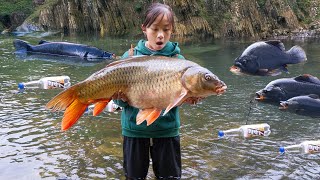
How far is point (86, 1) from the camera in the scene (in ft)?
90.4

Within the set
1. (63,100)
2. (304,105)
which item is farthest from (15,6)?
(63,100)

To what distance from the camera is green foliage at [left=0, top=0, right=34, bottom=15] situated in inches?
1357

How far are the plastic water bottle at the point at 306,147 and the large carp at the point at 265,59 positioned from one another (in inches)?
39.1

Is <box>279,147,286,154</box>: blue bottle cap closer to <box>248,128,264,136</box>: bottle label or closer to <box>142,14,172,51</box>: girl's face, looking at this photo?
<box>248,128,264,136</box>: bottle label

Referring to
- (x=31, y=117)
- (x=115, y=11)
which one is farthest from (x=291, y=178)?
(x=115, y=11)

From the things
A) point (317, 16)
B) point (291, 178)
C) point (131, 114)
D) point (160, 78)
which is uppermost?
point (317, 16)

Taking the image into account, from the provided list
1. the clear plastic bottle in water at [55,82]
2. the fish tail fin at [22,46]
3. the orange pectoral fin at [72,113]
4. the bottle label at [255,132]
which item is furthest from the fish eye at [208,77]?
the fish tail fin at [22,46]

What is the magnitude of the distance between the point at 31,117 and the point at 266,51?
4.07 metres

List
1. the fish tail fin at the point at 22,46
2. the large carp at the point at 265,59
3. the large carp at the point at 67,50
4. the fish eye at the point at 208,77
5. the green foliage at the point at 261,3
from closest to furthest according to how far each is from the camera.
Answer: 1. the fish eye at the point at 208,77
2. the large carp at the point at 265,59
3. the large carp at the point at 67,50
4. the fish tail fin at the point at 22,46
5. the green foliage at the point at 261,3

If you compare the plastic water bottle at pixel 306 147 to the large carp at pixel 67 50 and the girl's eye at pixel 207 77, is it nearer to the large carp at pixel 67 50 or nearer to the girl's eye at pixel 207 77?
the girl's eye at pixel 207 77

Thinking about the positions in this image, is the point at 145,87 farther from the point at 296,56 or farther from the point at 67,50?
the point at 67,50

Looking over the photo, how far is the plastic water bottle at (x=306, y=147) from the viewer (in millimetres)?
5668

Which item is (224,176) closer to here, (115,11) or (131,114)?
(131,114)

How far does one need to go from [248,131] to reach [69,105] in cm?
351
